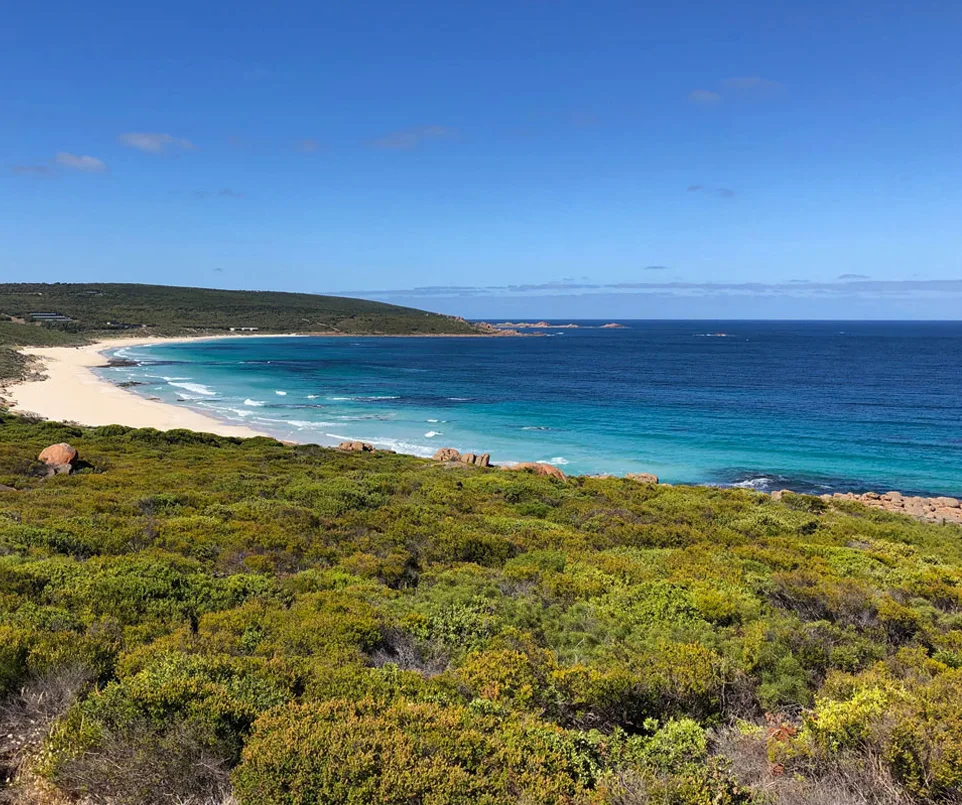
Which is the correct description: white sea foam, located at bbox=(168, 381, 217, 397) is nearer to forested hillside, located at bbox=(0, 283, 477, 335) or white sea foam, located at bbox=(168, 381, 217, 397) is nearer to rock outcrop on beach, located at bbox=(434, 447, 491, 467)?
rock outcrop on beach, located at bbox=(434, 447, 491, 467)

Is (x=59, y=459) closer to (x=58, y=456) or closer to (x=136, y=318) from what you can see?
(x=58, y=456)

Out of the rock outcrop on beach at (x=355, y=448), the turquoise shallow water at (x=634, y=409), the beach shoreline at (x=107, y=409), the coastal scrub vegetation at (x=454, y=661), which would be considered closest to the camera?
the coastal scrub vegetation at (x=454, y=661)

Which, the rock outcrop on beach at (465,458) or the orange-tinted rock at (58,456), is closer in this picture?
the orange-tinted rock at (58,456)

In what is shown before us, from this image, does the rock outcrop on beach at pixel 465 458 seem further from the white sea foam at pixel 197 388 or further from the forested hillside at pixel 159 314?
the forested hillside at pixel 159 314

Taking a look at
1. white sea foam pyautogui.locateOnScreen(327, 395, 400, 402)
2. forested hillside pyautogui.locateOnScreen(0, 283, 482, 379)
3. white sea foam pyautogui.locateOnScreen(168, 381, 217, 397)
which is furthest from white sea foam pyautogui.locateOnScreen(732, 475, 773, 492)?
forested hillside pyautogui.locateOnScreen(0, 283, 482, 379)

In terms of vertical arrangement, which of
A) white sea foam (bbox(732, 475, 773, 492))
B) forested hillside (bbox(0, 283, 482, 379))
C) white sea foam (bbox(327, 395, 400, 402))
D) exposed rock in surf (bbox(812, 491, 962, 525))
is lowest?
white sea foam (bbox(732, 475, 773, 492))

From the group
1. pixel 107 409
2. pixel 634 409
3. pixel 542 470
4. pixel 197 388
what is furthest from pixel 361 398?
pixel 542 470

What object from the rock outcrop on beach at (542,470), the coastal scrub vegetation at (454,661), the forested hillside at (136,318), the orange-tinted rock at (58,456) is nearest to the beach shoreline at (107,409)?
the rock outcrop on beach at (542,470)
